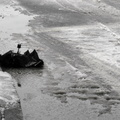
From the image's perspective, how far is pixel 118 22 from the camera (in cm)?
1409

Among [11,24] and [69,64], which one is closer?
[69,64]

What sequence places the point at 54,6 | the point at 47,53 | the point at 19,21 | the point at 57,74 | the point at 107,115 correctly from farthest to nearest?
the point at 54,6, the point at 19,21, the point at 47,53, the point at 57,74, the point at 107,115

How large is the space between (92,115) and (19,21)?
26.7 feet

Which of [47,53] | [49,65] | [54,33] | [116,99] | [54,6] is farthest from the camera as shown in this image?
[54,6]

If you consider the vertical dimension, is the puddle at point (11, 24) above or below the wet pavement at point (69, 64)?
below

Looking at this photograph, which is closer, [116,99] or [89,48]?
[116,99]

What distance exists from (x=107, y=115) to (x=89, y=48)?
4048 millimetres

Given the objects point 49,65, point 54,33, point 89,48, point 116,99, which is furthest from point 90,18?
point 116,99

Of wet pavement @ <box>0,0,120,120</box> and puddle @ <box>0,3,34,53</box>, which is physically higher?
wet pavement @ <box>0,0,120,120</box>

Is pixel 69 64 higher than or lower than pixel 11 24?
higher

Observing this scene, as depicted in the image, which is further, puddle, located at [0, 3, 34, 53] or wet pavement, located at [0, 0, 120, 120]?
puddle, located at [0, 3, 34, 53]

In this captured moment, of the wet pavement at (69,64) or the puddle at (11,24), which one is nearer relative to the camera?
the wet pavement at (69,64)

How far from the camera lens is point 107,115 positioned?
21.6 ft

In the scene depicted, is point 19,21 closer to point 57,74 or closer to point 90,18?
point 90,18
